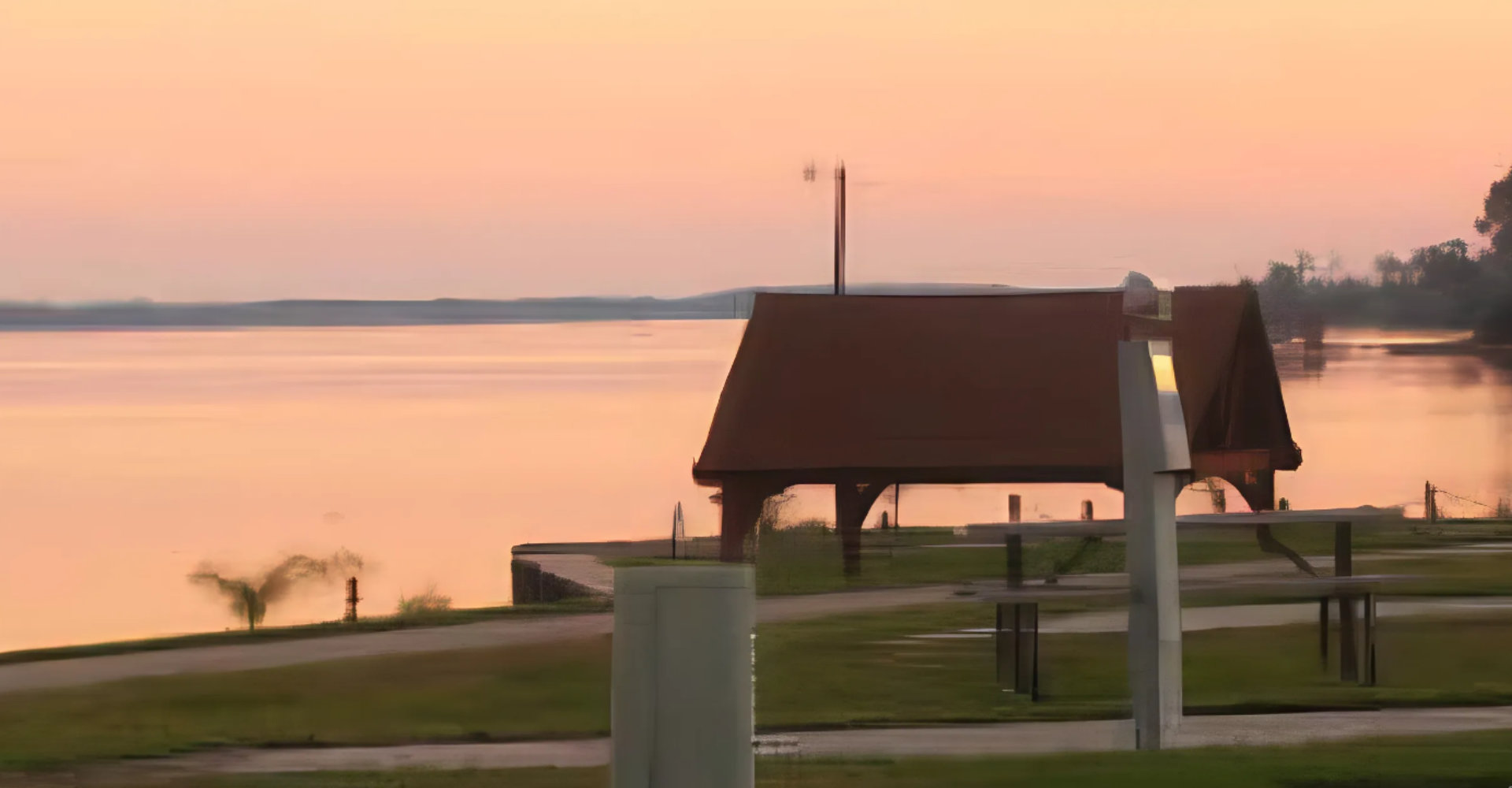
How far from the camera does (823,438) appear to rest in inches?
979

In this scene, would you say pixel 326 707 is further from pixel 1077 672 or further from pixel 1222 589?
pixel 1222 589

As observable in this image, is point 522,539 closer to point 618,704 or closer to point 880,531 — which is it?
point 880,531

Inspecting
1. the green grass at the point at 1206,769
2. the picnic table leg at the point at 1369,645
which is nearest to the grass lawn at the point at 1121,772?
the green grass at the point at 1206,769

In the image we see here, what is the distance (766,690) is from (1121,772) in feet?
15.0

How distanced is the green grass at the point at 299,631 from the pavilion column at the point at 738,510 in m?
3.41

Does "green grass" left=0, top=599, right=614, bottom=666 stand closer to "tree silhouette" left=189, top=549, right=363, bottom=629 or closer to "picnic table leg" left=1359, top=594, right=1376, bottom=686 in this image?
"picnic table leg" left=1359, top=594, right=1376, bottom=686

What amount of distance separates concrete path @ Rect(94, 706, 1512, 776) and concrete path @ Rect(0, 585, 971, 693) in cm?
338

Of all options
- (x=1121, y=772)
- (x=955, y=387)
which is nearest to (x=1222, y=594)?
(x=1121, y=772)

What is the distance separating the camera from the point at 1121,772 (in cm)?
909

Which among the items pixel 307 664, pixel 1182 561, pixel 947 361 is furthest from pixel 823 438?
pixel 307 664

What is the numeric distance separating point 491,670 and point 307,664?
160 cm

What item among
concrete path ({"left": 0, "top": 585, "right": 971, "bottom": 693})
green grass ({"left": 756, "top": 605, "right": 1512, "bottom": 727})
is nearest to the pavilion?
concrete path ({"left": 0, "top": 585, "right": 971, "bottom": 693})

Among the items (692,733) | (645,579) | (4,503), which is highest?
(645,579)

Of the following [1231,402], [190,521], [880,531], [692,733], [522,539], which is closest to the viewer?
[692,733]
